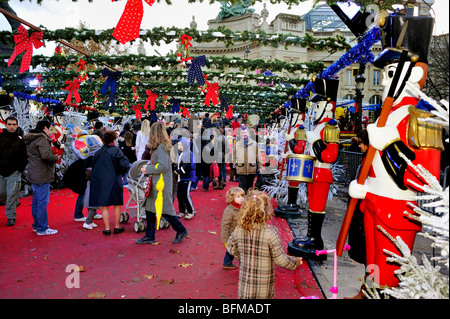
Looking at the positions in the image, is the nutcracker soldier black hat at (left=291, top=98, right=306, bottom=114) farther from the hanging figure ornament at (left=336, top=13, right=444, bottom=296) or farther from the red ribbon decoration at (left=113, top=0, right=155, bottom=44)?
the red ribbon decoration at (left=113, top=0, right=155, bottom=44)

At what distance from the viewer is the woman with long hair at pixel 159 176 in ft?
17.1

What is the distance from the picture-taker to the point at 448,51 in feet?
6.17

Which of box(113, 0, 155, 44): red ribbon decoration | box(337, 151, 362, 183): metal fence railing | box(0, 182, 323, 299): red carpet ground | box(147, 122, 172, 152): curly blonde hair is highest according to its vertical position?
box(113, 0, 155, 44): red ribbon decoration

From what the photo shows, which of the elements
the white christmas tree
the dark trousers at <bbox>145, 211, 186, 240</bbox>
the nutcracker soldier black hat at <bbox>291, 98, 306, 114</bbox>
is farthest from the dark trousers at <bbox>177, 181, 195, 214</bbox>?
the white christmas tree

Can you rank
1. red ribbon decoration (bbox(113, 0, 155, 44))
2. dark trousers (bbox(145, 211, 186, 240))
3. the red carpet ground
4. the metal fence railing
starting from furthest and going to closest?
the metal fence railing
dark trousers (bbox(145, 211, 186, 240))
the red carpet ground
red ribbon decoration (bbox(113, 0, 155, 44))

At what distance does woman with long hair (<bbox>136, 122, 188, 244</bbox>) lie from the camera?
521cm

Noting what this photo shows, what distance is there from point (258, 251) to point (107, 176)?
12.5 ft

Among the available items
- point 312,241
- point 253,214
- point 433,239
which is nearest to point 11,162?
point 253,214

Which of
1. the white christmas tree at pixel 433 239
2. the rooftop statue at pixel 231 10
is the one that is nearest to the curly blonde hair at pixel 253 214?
the white christmas tree at pixel 433 239

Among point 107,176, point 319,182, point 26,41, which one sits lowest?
point 107,176

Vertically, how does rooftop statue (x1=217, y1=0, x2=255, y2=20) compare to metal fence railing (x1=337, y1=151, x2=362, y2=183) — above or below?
above

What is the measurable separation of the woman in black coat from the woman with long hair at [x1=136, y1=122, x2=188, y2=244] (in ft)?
2.41

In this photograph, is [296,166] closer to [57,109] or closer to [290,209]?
[290,209]

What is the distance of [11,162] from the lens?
249 inches
